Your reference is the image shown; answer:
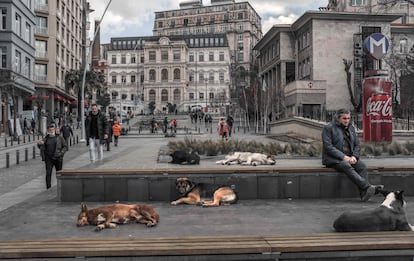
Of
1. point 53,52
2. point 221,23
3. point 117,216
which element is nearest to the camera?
point 117,216

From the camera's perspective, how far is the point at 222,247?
14.7 feet

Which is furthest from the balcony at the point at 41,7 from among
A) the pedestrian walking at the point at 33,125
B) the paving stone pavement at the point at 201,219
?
the paving stone pavement at the point at 201,219

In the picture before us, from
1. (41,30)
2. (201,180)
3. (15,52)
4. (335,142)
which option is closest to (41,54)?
(41,30)

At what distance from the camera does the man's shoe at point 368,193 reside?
26.6 ft

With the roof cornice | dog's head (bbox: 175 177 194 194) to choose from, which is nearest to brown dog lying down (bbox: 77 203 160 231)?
dog's head (bbox: 175 177 194 194)

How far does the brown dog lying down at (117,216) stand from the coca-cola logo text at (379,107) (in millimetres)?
10850

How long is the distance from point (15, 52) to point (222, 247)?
4704 cm

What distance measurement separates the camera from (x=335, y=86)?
5594 cm

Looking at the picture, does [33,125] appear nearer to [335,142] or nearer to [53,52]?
[53,52]

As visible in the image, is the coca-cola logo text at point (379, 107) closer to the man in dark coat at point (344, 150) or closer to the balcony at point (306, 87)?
the man in dark coat at point (344, 150)

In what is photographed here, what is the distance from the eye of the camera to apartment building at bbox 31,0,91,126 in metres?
62.8

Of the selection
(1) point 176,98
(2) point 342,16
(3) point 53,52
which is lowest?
(1) point 176,98

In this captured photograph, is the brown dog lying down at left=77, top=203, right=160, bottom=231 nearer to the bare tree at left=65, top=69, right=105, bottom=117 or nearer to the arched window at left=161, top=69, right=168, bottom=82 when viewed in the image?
the bare tree at left=65, top=69, right=105, bottom=117

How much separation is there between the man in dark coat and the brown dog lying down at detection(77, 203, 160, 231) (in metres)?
3.45
